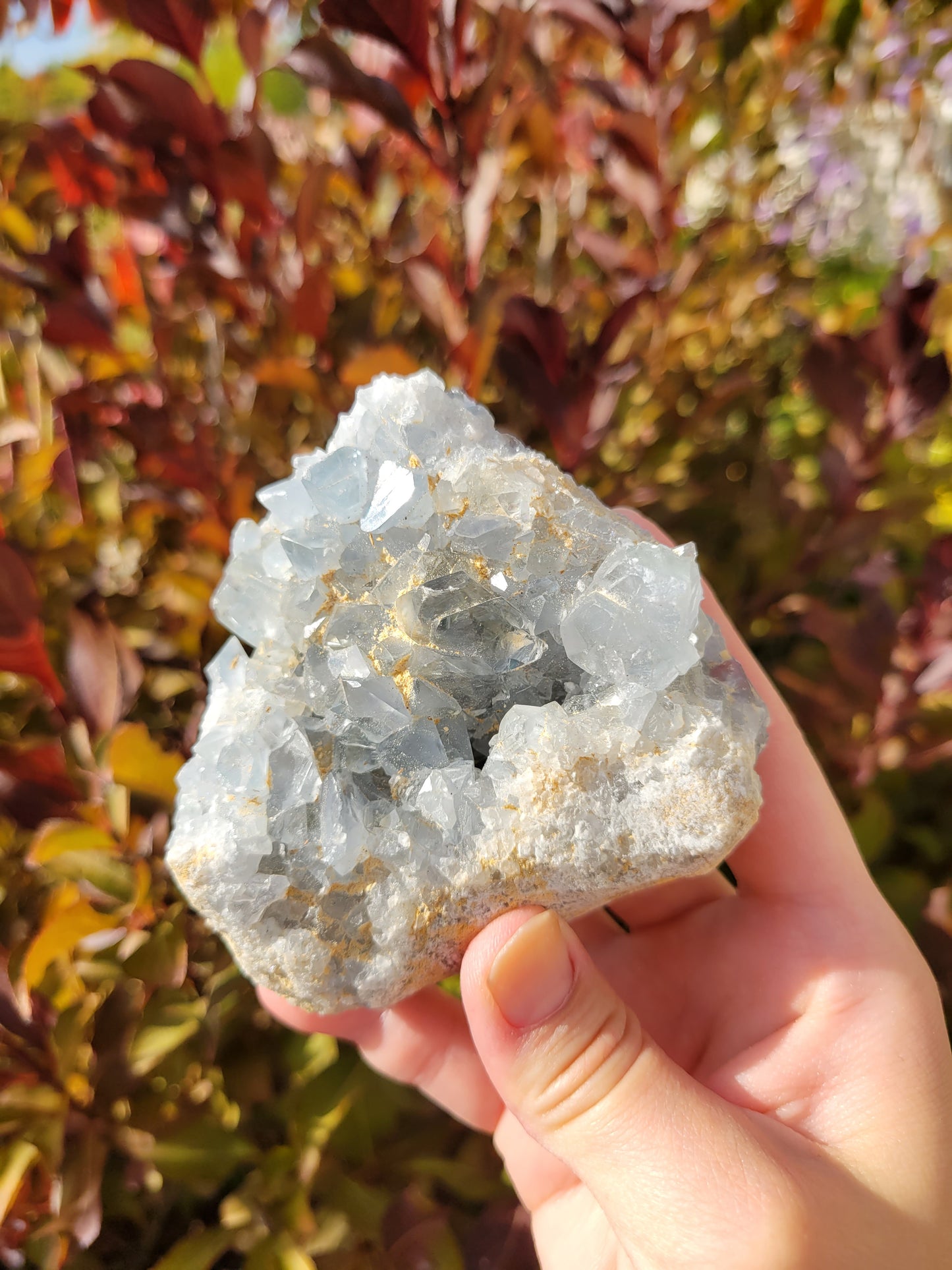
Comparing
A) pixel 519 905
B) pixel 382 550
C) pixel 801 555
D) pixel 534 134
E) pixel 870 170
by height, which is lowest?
pixel 519 905

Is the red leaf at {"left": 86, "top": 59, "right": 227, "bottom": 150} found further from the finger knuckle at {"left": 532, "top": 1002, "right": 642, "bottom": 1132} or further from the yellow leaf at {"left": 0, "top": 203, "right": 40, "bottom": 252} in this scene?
the finger knuckle at {"left": 532, "top": 1002, "right": 642, "bottom": 1132}

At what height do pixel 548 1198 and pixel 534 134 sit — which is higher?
pixel 534 134

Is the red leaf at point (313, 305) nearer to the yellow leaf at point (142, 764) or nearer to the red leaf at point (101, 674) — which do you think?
the red leaf at point (101, 674)

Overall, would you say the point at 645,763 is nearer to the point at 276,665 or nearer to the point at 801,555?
the point at 276,665

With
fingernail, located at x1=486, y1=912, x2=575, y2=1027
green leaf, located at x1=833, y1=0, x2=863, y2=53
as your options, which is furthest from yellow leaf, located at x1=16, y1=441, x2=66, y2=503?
green leaf, located at x1=833, y1=0, x2=863, y2=53

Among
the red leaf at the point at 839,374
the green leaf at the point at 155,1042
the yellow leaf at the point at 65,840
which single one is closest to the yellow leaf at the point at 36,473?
the yellow leaf at the point at 65,840

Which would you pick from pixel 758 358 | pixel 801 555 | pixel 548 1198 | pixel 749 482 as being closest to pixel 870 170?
pixel 758 358

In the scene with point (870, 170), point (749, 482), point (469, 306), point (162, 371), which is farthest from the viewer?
point (870, 170)
